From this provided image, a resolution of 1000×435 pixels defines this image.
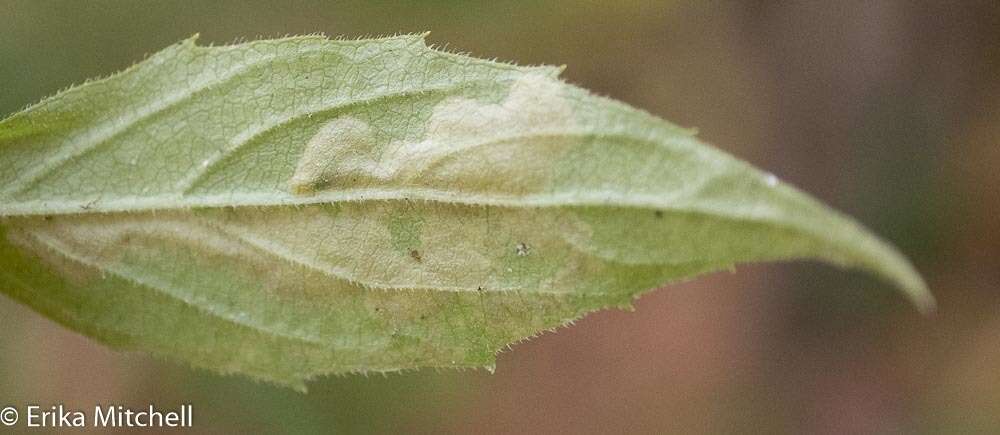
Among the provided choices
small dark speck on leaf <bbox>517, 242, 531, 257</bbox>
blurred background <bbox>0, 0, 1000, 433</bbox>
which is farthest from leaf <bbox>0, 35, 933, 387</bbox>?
blurred background <bbox>0, 0, 1000, 433</bbox>

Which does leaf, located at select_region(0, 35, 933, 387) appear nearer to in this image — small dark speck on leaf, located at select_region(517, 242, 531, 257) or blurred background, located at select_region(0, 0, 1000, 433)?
small dark speck on leaf, located at select_region(517, 242, 531, 257)

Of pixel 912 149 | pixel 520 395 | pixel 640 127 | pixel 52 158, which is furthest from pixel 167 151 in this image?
pixel 912 149

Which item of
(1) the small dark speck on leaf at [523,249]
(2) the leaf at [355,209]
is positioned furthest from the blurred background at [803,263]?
(1) the small dark speck on leaf at [523,249]

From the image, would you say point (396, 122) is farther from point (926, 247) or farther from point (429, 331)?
point (926, 247)

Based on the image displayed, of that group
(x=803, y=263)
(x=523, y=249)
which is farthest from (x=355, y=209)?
(x=803, y=263)

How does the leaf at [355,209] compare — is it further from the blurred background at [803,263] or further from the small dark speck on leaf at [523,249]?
the blurred background at [803,263]

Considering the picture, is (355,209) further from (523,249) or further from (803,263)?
(803,263)
